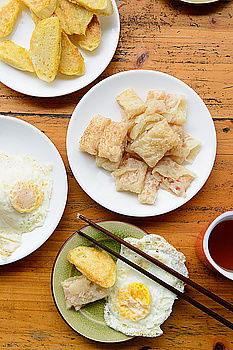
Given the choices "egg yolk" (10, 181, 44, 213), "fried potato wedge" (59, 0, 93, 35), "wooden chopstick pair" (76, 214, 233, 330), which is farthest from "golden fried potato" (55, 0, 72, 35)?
"wooden chopstick pair" (76, 214, 233, 330)

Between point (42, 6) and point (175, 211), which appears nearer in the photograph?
point (42, 6)

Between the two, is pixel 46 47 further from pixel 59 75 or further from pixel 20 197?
pixel 20 197

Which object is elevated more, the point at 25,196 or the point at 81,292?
the point at 25,196

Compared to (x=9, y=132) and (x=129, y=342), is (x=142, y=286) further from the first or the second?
(x=9, y=132)

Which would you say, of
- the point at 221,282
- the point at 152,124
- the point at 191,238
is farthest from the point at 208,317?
the point at 152,124

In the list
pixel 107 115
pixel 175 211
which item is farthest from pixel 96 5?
pixel 175 211

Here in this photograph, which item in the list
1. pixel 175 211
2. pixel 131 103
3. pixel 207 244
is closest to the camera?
pixel 207 244
